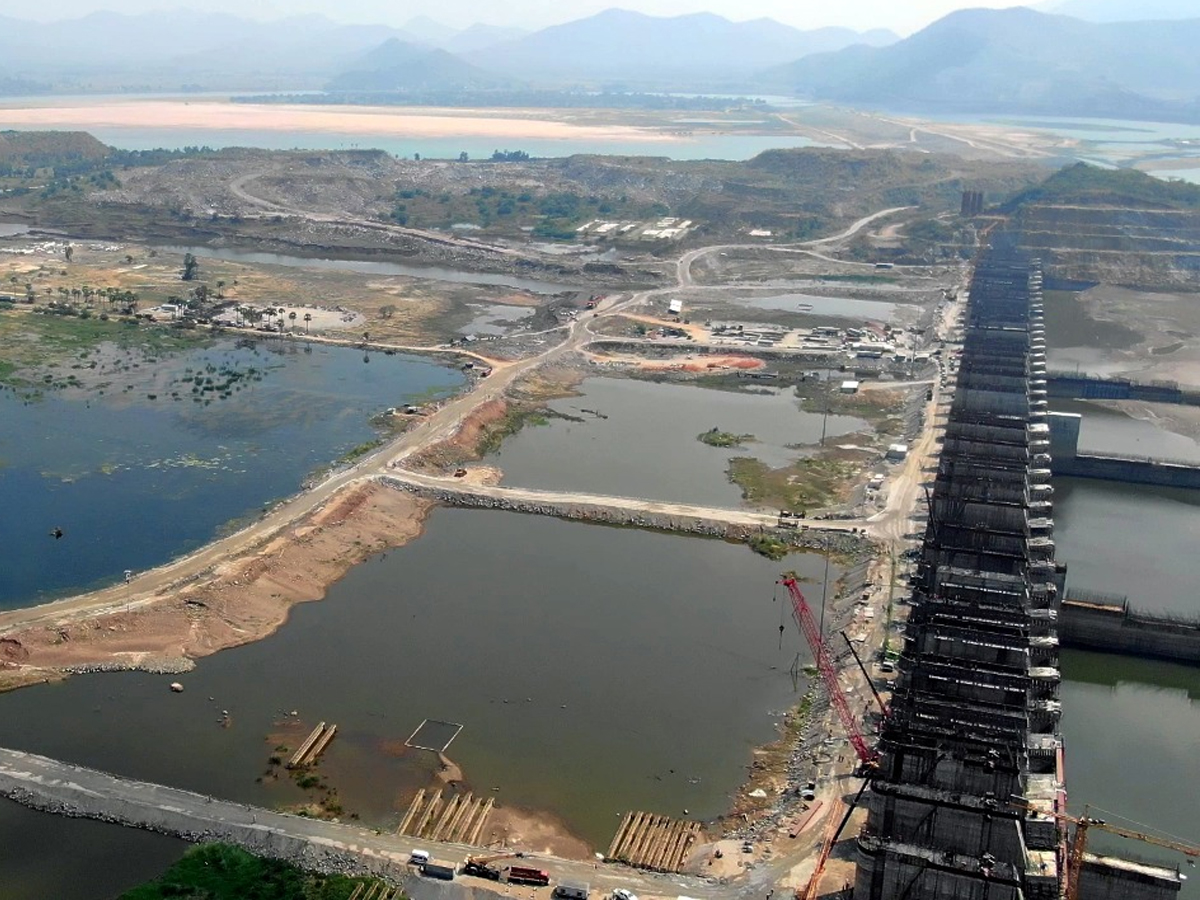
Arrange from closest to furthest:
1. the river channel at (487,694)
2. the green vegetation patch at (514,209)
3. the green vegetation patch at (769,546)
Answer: the river channel at (487,694), the green vegetation patch at (769,546), the green vegetation patch at (514,209)

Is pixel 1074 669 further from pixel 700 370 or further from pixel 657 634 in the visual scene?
pixel 700 370

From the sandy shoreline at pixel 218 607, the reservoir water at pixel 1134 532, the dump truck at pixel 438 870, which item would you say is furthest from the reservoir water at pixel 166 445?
the reservoir water at pixel 1134 532

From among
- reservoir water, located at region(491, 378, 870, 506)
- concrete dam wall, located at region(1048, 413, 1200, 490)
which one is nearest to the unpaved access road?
reservoir water, located at region(491, 378, 870, 506)

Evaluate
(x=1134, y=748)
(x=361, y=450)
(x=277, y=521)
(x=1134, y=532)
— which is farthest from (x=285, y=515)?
(x=1134, y=532)

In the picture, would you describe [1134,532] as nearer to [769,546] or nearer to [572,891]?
[769,546]

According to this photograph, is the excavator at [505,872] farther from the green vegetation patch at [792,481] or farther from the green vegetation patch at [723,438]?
the green vegetation patch at [723,438]
